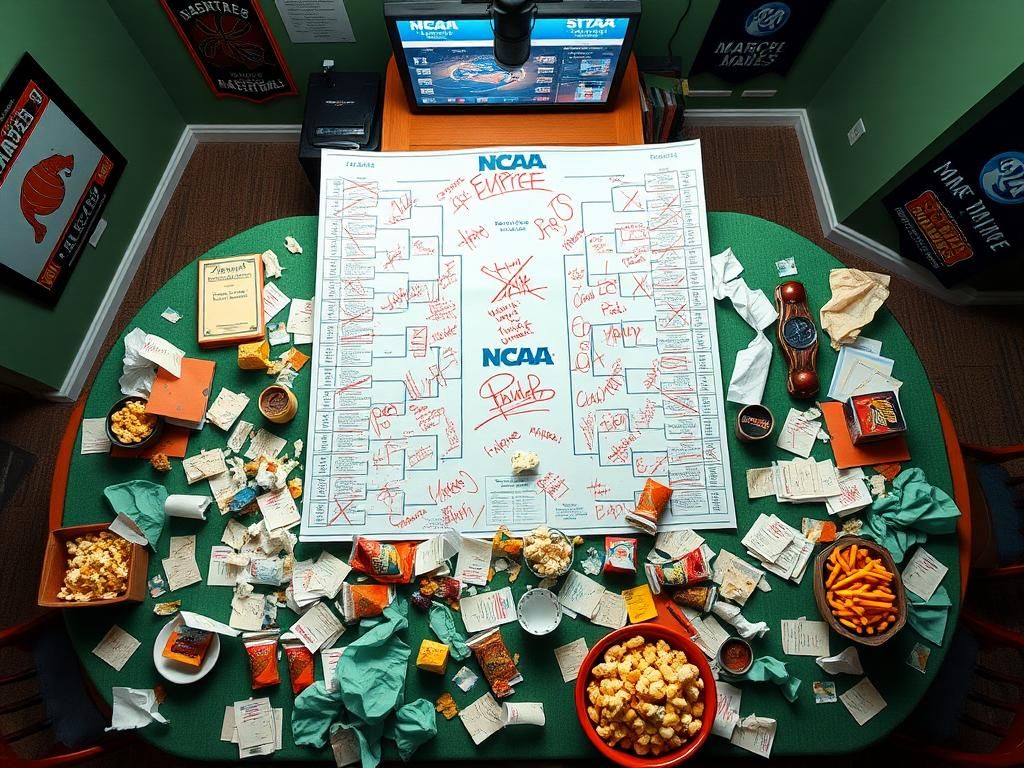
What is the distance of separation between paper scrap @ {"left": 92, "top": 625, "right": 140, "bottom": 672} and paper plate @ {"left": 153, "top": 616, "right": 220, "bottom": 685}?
70 mm

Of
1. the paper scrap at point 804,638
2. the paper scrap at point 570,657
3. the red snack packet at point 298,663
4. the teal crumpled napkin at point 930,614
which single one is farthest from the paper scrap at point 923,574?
the red snack packet at point 298,663

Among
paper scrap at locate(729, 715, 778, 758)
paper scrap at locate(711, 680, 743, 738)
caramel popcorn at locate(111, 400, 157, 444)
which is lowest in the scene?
paper scrap at locate(729, 715, 778, 758)

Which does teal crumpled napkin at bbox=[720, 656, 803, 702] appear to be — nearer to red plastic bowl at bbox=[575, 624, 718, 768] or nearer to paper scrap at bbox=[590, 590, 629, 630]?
red plastic bowl at bbox=[575, 624, 718, 768]

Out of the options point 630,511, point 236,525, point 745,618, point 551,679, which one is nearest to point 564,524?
point 630,511

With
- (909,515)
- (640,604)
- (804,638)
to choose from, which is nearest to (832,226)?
(909,515)

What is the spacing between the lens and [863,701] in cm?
146

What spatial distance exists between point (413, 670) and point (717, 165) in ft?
8.25

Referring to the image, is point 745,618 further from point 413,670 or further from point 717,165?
point 717,165

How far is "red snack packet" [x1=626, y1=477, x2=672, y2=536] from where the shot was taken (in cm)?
155

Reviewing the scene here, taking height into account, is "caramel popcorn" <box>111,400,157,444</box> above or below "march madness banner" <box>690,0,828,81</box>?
below

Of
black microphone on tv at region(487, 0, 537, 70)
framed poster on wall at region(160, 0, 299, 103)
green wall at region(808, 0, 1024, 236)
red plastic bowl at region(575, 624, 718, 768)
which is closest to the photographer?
black microphone on tv at region(487, 0, 537, 70)

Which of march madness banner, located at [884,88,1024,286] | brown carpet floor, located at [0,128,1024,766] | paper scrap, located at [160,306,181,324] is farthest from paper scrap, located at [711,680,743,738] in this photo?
march madness banner, located at [884,88,1024,286]

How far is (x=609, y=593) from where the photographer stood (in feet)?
5.03

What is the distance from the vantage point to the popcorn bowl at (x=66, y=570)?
144 centimetres
